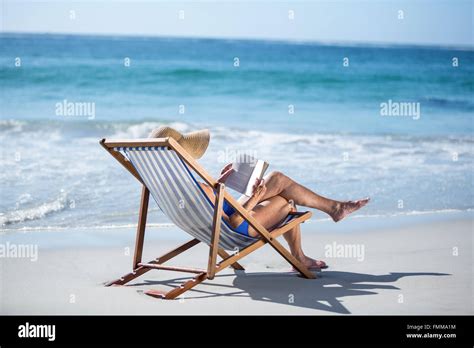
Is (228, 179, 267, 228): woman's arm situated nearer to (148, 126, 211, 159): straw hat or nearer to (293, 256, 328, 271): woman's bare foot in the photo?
(148, 126, 211, 159): straw hat

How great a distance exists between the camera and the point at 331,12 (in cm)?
3281

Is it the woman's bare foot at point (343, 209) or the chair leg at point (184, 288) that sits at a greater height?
the woman's bare foot at point (343, 209)

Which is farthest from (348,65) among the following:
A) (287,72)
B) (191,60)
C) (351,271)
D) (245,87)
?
(351,271)

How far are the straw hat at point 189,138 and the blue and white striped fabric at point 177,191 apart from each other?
0.63 feet

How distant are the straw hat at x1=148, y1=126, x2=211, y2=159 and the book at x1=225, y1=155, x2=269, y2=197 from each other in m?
0.28

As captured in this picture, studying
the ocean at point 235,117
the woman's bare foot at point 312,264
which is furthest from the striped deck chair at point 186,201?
the ocean at point 235,117

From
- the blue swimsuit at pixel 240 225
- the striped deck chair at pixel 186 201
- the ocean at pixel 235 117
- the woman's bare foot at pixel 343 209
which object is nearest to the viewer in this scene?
the striped deck chair at pixel 186 201

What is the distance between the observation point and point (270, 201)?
555cm

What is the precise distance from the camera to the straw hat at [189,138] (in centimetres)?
516

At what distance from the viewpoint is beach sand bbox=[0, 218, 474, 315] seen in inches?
197

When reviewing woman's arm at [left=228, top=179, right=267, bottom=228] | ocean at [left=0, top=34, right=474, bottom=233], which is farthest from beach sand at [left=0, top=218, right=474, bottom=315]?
ocean at [left=0, top=34, right=474, bottom=233]

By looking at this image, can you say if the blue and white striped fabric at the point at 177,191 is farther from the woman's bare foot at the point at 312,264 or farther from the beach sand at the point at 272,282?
the woman's bare foot at the point at 312,264

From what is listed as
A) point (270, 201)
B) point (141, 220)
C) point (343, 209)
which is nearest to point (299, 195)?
point (270, 201)

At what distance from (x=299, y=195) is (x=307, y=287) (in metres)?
0.60
